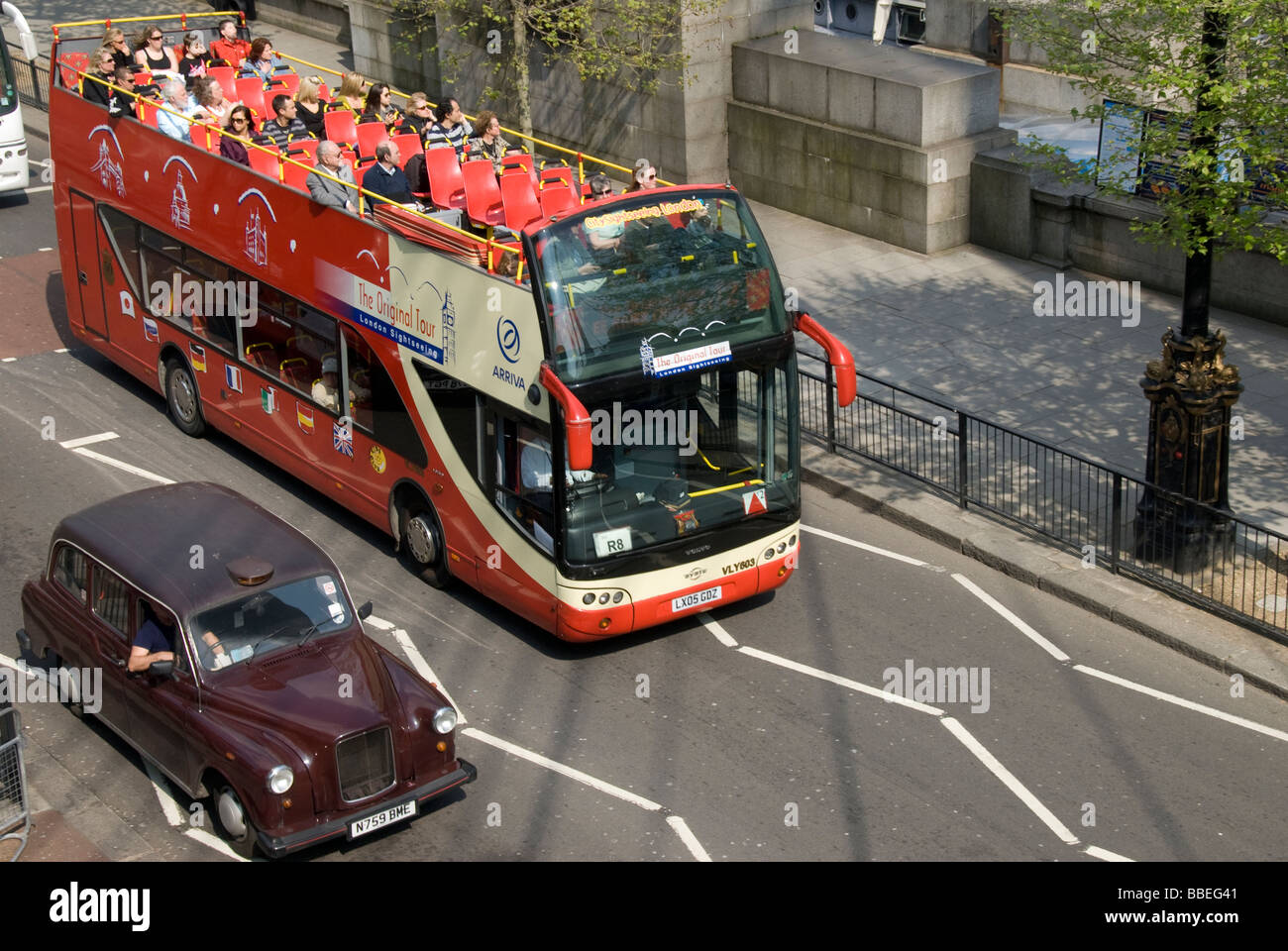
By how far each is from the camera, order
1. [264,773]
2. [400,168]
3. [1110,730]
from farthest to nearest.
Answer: [400,168], [1110,730], [264,773]

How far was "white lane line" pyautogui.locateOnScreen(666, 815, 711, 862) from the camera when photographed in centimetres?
1083

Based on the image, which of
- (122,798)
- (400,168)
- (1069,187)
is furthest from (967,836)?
(1069,187)

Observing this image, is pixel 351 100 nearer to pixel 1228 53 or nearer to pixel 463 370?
pixel 463 370

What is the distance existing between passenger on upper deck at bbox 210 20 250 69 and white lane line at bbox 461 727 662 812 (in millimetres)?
11759

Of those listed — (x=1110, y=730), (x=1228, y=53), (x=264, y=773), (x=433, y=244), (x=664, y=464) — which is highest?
(x=1228, y=53)

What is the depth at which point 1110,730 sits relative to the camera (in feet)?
40.3

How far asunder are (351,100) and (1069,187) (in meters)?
9.65

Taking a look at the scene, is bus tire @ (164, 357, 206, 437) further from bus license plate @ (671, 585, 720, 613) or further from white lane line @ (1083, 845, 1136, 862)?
white lane line @ (1083, 845, 1136, 862)

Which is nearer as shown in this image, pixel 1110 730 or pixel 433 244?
pixel 1110 730

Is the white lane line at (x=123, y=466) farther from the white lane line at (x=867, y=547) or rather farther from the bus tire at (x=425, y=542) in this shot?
the white lane line at (x=867, y=547)

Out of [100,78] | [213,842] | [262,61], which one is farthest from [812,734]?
[262,61]

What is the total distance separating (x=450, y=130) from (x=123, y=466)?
4.85m

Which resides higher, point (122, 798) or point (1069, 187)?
point (1069, 187)

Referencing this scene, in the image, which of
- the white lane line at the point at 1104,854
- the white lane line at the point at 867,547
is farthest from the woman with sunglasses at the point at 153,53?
the white lane line at the point at 1104,854
